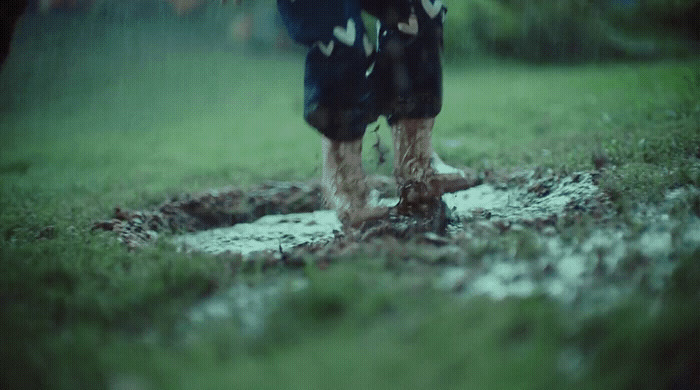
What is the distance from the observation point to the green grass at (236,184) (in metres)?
1.01

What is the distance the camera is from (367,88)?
1.98 metres

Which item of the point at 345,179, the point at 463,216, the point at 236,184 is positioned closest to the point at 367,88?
the point at 345,179

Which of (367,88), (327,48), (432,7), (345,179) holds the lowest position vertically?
(345,179)

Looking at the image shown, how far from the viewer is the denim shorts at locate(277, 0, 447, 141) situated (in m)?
1.88

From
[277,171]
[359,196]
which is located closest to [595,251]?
[359,196]

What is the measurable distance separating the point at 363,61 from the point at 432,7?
353 mm

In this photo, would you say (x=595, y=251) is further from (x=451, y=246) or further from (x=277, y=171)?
(x=277, y=171)

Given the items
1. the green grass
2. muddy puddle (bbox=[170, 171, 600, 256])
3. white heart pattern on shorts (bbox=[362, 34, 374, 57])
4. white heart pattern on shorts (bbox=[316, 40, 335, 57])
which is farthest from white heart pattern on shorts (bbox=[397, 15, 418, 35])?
the green grass

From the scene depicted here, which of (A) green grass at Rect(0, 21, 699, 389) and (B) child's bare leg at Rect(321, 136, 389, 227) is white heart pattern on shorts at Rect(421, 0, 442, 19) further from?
(A) green grass at Rect(0, 21, 699, 389)

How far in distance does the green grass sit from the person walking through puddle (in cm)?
59

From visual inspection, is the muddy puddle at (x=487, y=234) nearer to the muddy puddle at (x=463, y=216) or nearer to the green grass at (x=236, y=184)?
the muddy puddle at (x=463, y=216)

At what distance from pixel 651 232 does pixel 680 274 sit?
13.0 inches

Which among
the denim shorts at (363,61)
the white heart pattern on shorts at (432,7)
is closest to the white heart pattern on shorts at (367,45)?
the denim shorts at (363,61)

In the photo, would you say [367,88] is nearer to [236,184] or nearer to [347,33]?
[347,33]
